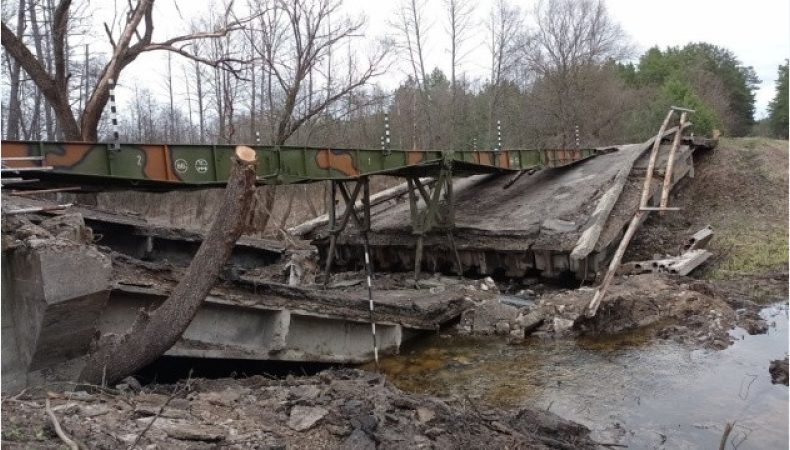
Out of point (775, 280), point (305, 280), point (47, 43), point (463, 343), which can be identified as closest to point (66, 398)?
point (463, 343)

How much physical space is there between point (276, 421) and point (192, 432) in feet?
2.29

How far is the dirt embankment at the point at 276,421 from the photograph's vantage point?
11.7ft

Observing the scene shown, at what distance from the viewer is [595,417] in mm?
6035

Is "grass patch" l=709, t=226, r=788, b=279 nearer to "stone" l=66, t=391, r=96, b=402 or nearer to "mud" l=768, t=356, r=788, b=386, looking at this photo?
"mud" l=768, t=356, r=788, b=386

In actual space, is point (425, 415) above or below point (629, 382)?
above

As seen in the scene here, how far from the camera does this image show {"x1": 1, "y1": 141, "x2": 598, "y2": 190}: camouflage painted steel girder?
659cm

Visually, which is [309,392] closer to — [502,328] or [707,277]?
[502,328]

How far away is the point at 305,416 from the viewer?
14.6ft

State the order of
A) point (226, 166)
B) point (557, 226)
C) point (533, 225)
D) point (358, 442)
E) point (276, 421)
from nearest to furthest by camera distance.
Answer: point (358, 442) → point (276, 421) → point (226, 166) → point (557, 226) → point (533, 225)

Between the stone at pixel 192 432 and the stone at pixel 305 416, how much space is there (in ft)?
1.88

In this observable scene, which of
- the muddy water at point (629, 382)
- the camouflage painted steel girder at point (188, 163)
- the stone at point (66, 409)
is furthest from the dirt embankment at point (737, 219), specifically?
the stone at point (66, 409)

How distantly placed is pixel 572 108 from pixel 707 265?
62.9ft

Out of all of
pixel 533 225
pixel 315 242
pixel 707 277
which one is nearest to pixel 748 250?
pixel 707 277

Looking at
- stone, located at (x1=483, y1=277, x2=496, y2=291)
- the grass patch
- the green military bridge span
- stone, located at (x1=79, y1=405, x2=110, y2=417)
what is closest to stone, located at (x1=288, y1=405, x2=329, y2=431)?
stone, located at (x1=79, y1=405, x2=110, y2=417)
